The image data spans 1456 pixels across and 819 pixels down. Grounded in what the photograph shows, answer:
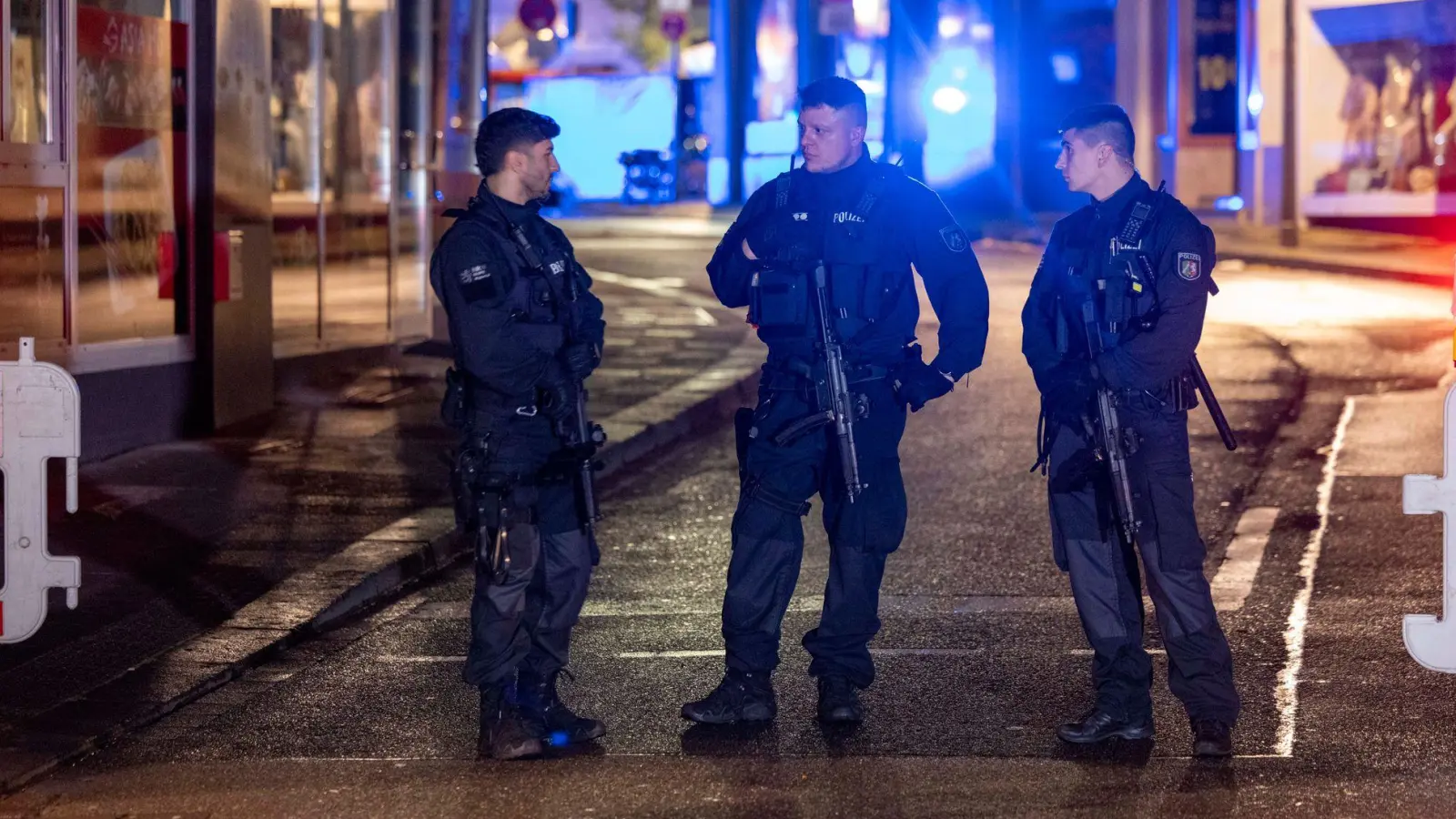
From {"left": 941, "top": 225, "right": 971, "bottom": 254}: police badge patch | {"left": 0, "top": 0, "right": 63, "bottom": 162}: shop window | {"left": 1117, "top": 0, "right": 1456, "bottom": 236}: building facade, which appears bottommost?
{"left": 941, "top": 225, "right": 971, "bottom": 254}: police badge patch

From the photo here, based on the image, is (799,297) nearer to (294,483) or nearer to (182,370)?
(294,483)

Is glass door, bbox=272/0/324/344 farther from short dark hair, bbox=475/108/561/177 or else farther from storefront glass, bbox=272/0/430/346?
short dark hair, bbox=475/108/561/177

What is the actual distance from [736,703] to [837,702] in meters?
0.30

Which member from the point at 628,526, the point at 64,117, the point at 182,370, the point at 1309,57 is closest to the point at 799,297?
the point at 628,526

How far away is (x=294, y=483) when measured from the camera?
32.0ft

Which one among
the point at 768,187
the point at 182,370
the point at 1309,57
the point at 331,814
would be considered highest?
the point at 1309,57

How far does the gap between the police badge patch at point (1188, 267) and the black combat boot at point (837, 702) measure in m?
1.53

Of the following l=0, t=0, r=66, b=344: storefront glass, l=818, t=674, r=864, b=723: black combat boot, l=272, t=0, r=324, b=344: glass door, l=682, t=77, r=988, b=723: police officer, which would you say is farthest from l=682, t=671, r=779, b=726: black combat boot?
l=272, t=0, r=324, b=344: glass door

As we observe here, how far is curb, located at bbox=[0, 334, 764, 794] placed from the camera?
563 cm

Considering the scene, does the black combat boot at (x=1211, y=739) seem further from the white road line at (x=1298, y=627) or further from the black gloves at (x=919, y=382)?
the black gloves at (x=919, y=382)

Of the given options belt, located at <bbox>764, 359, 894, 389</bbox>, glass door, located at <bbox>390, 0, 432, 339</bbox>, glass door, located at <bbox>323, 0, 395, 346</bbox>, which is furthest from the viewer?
glass door, located at <bbox>390, 0, 432, 339</bbox>

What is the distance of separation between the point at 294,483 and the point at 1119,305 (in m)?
5.30

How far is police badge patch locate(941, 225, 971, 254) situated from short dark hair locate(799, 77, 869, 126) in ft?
1.32

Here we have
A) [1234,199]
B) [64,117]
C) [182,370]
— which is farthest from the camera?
[1234,199]
